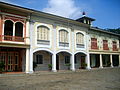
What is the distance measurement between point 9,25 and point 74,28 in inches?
372

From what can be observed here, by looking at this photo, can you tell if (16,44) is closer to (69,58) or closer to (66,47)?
(66,47)

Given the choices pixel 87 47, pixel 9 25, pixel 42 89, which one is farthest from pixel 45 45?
pixel 42 89

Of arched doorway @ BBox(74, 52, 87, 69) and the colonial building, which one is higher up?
the colonial building

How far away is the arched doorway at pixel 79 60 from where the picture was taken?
2275 centimetres

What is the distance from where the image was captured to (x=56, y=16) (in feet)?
59.8

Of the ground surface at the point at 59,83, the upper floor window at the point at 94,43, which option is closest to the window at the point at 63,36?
the upper floor window at the point at 94,43

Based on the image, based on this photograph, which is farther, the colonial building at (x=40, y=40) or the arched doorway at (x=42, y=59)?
the arched doorway at (x=42, y=59)

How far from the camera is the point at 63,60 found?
68.8ft

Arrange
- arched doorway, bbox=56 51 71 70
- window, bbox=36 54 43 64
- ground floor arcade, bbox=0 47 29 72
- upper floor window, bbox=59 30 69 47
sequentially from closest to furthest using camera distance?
ground floor arcade, bbox=0 47 29 72
window, bbox=36 54 43 64
upper floor window, bbox=59 30 69 47
arched doorway, bbox=56 51 71 70

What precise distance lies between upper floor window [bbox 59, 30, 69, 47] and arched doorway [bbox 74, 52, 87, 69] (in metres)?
4.33

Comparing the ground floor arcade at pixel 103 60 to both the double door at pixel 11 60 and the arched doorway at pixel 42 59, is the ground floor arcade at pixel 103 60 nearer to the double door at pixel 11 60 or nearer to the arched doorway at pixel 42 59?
the arched doorway at pixel 42 59

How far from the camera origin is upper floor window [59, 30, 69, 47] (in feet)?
62.5

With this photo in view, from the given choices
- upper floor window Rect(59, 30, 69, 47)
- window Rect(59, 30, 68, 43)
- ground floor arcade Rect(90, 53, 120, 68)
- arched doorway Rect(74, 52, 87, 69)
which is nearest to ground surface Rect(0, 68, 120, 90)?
upper floor window Rect(59, 30, 69, 47)

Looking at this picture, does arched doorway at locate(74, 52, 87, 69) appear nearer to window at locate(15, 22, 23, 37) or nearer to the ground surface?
window at locate(15, 22, 23, 37)
